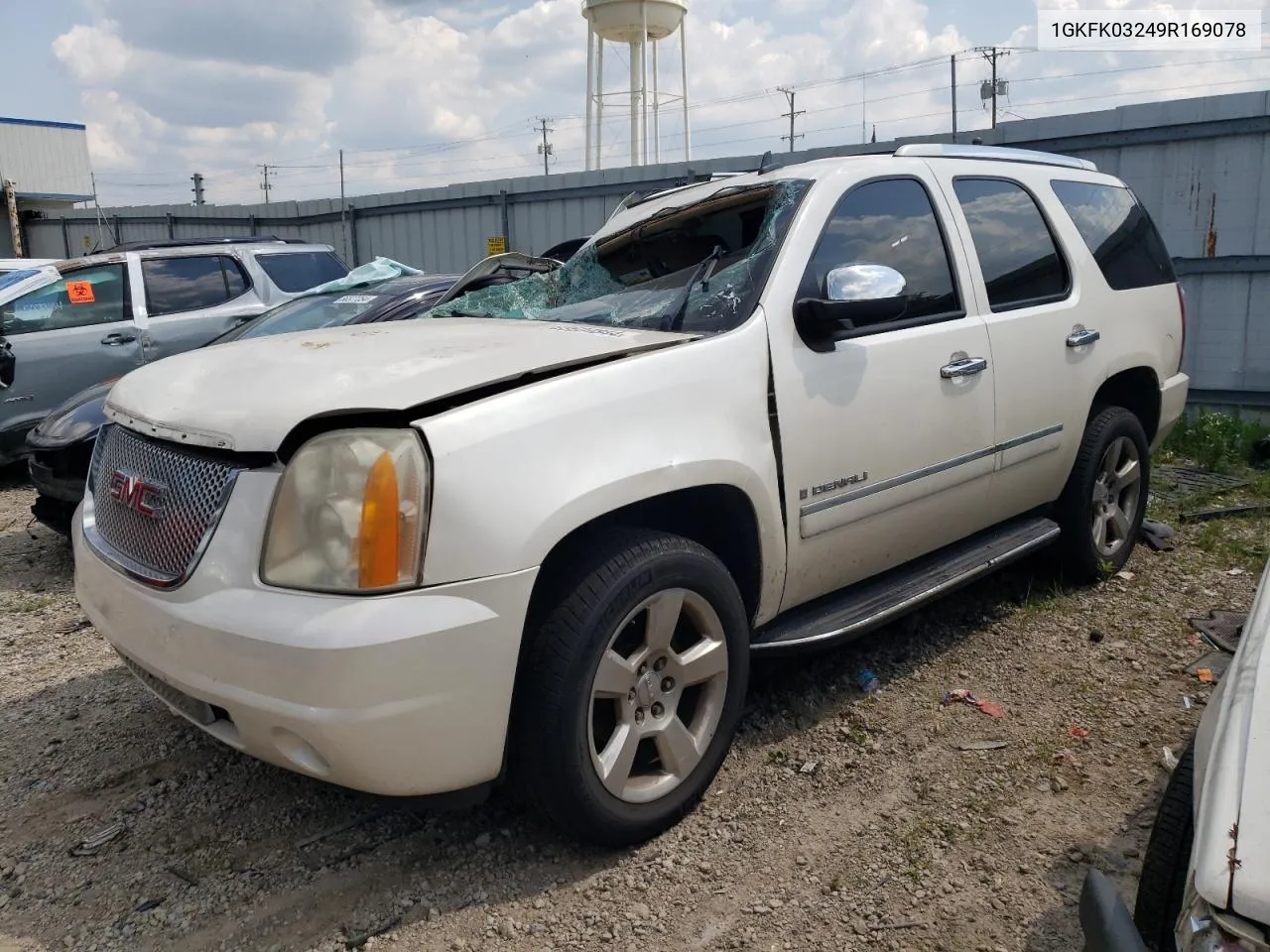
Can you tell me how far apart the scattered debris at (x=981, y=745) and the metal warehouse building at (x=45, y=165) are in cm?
2895

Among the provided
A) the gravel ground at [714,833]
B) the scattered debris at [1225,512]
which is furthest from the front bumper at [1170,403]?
the gravel ground at [714,833]

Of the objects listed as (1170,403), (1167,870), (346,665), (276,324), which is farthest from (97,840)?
(1170,403)

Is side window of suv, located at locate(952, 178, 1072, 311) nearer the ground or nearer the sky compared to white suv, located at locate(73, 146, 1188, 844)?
nearer the sky

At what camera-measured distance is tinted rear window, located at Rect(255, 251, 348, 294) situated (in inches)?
340

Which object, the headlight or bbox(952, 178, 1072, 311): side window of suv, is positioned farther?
bbox(952, 178, 1072, 311): side window of suv

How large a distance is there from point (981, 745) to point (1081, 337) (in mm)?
1791

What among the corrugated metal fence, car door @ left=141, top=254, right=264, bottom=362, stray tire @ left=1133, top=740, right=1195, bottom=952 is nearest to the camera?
stray tire @ left=1133, top=740, right=1195, bottom=952

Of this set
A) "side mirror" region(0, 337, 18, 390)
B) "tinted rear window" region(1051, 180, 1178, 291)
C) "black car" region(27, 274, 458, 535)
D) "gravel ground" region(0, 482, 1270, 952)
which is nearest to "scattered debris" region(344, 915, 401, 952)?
"gravel ground" region(0, 482, 1270, 952)

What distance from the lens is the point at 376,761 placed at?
7.29 ft

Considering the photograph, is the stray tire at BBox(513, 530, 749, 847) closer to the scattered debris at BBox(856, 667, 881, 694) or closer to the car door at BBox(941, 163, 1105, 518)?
the scattered debris at BBox(856, 667, 881, 694)

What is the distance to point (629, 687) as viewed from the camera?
2562 mm

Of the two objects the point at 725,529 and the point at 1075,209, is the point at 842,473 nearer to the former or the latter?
the point at 725,529

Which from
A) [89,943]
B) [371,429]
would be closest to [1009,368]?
[371,429]

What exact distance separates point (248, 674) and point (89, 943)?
82 cm
